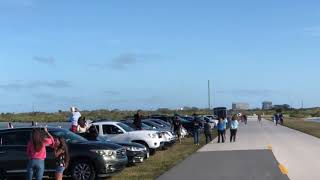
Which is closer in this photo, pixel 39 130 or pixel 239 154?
pixel 39 130

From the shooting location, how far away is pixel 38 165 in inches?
500

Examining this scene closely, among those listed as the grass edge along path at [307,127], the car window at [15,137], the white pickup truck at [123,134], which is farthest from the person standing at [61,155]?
the grass edge along path at [307,127]

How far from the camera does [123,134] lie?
24.3m

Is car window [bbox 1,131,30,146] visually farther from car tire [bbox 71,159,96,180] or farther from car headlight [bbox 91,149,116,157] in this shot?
car headlight [bbox 91,149,116,157]

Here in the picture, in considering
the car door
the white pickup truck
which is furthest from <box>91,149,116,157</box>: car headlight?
the white pickup truck

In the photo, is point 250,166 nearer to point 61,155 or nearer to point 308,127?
point 61,155

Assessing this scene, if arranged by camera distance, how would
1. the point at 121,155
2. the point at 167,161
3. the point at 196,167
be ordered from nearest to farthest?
the point at 121,155, the point at 196,167, the point at 167,161

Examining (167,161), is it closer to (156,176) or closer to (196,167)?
(196,167)

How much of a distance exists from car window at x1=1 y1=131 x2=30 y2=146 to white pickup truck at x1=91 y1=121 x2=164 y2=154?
846 cm

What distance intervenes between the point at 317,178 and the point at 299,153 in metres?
8.88

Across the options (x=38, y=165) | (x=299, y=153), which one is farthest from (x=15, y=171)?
(x=299, y=153)

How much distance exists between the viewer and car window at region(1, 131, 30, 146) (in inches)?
605

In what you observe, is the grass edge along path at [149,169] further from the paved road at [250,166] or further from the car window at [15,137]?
the car window at [15,137]

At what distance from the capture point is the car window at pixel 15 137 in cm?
1537
